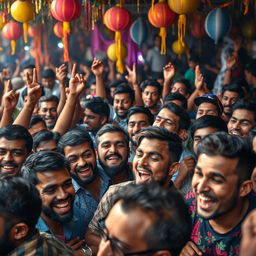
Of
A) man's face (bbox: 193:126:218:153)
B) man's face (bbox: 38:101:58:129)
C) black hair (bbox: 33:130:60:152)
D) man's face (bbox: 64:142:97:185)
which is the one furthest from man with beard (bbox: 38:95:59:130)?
man's face (bbox: 193:126:218:153)

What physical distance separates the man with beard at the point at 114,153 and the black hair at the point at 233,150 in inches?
48.1

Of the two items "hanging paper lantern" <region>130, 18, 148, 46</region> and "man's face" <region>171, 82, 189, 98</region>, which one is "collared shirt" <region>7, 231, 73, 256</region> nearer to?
"man's face" <region>171, 82, 189, 98</region>

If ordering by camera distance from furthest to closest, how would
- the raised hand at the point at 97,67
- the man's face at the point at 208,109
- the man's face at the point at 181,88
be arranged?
the man's face at the point at 181,88, the raised hand at the point at 97,67, the man's face at the point at 208,109

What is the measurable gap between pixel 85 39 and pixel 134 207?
10.2 meters

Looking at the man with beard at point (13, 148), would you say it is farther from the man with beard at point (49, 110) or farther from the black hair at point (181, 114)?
the man with beard at point (49, 110)

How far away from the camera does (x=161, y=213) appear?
5.43 feet

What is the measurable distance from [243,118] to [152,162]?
1662 mm

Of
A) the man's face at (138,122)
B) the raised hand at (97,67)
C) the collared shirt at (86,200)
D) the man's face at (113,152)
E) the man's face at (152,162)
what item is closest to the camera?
the man's face at (152,162)

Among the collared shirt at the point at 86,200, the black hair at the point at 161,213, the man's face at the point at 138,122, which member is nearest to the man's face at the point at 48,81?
the man's face at the point at 138,122

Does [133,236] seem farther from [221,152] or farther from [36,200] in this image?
[221,152]

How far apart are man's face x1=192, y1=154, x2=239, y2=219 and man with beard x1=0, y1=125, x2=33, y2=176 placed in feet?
5.01

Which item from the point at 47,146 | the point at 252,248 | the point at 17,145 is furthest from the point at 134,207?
the point at 47,146

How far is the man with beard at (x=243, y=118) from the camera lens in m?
4.15

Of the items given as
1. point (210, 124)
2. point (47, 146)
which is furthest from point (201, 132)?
point (47, 146)
